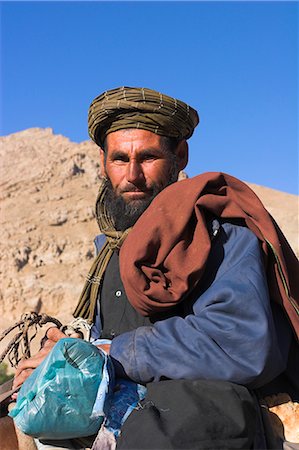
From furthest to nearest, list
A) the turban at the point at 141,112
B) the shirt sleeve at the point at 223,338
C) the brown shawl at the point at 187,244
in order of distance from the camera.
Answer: the turban at the point at 141,112 → the brown shawl at the point at 187,244 → the shirt sleeve at the point at 223,338

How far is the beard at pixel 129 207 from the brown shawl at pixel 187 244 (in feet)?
2.04

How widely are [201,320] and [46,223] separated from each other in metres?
15.7

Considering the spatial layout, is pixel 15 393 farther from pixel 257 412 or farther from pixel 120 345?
pixel 257 412

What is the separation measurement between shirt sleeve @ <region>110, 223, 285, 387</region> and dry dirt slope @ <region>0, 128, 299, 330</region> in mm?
12250

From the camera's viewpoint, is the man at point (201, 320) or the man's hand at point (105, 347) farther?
the man's hand at point (105, 347)

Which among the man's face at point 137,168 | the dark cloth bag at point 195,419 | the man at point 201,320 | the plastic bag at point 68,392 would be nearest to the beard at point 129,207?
the man's face at point 137,168

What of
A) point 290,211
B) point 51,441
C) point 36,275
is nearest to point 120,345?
point 51,441

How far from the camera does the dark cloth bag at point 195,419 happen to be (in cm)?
175

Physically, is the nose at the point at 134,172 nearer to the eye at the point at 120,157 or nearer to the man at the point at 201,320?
the eye at the point at 120,157

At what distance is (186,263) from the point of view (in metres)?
1.99

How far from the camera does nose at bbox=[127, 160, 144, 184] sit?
2709 mm

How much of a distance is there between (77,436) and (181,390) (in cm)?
42

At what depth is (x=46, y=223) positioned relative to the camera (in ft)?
56.9

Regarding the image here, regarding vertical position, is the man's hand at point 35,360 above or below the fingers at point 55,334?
below
